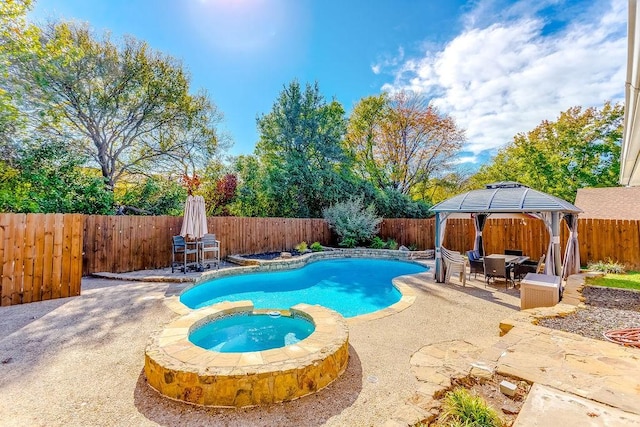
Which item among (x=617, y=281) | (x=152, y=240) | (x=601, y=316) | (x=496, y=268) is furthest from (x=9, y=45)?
(x=617, y=281)

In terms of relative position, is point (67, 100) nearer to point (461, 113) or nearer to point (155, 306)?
point (155, 306)

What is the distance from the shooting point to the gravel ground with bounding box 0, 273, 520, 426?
2.29 metres

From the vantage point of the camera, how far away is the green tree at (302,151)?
15.4 meters

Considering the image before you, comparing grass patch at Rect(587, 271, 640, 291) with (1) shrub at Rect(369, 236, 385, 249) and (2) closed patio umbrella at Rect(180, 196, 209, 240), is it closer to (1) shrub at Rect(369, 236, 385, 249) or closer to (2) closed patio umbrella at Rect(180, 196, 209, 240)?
(1) shrub at Rect(369, 236, 385, 249)

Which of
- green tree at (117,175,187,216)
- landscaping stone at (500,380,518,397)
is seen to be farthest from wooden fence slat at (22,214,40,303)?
landscaping stone at (500,380,518,397)

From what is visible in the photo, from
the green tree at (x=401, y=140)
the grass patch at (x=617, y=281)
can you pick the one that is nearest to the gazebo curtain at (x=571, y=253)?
the grass patch at (x=617, y=281)

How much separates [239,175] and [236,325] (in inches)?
448

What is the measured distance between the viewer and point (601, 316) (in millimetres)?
4062

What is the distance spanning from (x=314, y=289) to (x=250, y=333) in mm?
3403

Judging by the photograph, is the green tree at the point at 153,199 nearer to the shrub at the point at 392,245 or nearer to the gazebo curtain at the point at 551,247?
the shrub at the point at 392,245

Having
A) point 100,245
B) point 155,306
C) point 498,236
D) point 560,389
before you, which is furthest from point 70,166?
point 498,236

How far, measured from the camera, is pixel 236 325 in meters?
4.54

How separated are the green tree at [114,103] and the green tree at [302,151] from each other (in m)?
3.78

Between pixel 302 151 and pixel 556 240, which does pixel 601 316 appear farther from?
pixel 302 151
